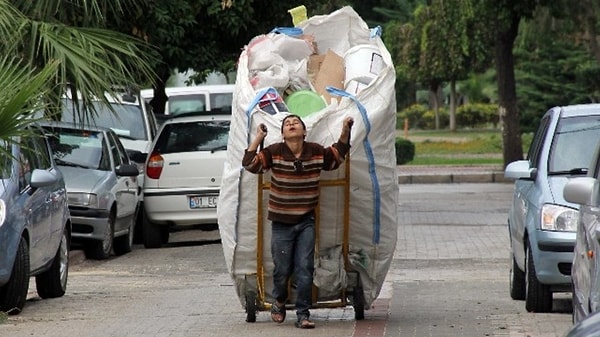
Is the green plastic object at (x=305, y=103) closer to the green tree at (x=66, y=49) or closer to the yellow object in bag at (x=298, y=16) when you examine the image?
the yellow object in bag at (x=298, y=16)

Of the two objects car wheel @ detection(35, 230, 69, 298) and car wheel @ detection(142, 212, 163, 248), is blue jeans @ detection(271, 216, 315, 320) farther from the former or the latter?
car wheel @ detection(142, 212, 163, 248)

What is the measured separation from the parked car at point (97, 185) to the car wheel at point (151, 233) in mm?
171

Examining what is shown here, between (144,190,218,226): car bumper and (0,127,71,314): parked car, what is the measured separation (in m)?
4.51

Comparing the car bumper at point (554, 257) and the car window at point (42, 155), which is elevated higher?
the car window at point (42, 155)

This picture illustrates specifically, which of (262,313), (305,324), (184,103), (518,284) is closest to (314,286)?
(305,324)

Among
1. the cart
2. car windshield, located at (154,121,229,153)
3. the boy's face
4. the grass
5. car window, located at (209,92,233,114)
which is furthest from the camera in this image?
the grass

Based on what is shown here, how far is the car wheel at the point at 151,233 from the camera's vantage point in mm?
18547

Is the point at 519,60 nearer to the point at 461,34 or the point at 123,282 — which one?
the point at 461,34

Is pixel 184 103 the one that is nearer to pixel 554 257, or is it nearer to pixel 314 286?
pixel 554 257

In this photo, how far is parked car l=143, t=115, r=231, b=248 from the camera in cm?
1819

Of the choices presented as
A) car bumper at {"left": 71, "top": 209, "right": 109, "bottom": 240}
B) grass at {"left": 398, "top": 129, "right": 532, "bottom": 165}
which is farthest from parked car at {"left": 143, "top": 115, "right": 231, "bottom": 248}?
grass at {"left": 398, "top": 129, "right": 532, "bottom": 165}

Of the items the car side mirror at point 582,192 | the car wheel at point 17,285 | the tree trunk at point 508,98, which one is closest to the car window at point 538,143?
the car side mirror at point 582,192

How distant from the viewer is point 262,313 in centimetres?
1118

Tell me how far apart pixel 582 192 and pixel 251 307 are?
319 cm
